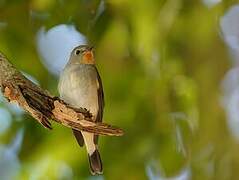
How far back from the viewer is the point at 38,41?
2135 mm

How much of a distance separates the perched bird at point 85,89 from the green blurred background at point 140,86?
48 millimetres

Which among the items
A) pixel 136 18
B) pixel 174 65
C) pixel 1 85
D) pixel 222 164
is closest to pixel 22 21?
pixel 136 18

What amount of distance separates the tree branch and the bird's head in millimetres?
654

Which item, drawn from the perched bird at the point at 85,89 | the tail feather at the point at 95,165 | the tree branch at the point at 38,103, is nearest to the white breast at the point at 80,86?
the perched bird at the point at 85,89

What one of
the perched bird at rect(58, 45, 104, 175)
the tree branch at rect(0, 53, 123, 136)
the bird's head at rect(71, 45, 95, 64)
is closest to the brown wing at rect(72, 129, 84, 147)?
the perched bird at rect(58, 45, 104, 175)

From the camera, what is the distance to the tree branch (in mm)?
1405

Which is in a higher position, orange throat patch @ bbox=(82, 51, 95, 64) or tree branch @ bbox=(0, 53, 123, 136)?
tree branch @ bbox=(0, 53, 123, 136)

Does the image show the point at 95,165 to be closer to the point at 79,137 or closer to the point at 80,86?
the point at 79,137

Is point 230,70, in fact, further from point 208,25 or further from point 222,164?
point 222,164

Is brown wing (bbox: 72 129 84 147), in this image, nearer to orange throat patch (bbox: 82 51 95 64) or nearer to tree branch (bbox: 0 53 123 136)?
orange throat patch (bbox: 82 51 95 64)

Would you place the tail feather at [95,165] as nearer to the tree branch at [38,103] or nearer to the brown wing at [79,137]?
the brown wing at [79,137]

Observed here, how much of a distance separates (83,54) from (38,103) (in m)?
0.74

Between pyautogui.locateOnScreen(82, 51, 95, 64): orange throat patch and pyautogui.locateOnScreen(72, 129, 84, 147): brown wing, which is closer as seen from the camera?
pyautogui.locateOnScreen(72, 129, 84, 147): brown wing

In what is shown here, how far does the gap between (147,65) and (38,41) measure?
0.40 m
